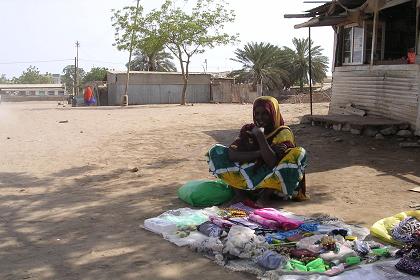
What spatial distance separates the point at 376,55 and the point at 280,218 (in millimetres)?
7940

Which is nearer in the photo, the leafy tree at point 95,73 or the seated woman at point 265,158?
the seated woman at point 265,158

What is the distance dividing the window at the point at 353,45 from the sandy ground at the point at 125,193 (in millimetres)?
2260

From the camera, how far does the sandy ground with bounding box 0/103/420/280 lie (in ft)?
11.4

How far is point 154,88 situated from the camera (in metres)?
34.1

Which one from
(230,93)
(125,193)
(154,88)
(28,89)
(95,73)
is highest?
(95,73)

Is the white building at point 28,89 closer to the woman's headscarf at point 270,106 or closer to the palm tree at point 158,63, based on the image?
the palm tree at point 158,63

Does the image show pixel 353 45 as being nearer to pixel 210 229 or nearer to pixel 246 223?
pixel 246 223

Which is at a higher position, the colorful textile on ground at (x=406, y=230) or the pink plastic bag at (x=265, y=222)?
the colorful textile on ground at (x=406, y=230)

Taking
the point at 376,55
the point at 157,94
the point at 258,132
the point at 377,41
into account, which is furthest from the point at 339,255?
the point at 157,94

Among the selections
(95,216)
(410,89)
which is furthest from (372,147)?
(95,216)

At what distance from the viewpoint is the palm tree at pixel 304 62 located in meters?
40.9

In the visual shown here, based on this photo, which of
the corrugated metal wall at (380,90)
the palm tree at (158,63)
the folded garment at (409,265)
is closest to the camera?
the folded garment at (409,265)

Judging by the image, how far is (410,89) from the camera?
9258 mm

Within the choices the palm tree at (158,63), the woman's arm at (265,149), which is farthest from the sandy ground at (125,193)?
the palm tree at (158,63)
